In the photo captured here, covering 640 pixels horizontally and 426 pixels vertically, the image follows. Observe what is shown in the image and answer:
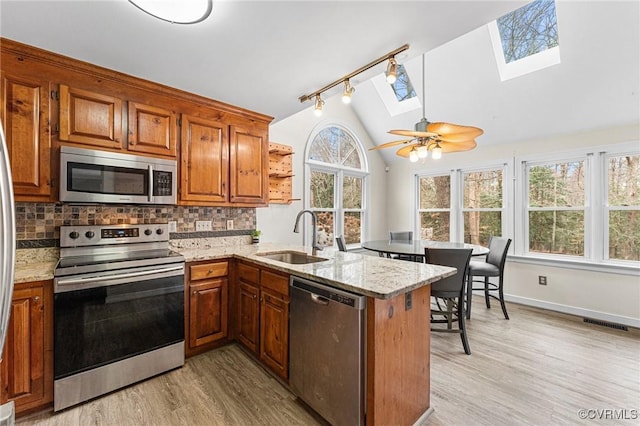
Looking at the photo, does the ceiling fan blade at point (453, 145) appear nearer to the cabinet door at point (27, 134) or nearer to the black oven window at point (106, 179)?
the black oven window at point (106, 179)

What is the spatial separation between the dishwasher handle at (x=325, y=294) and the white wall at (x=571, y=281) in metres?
3.64

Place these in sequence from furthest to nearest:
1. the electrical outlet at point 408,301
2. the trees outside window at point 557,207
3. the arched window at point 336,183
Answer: the arched window at point 336,183 < the trees outside window at point 557,207 < the electrical outlet at point 408,301

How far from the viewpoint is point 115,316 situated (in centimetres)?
199

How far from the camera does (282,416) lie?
179 cm

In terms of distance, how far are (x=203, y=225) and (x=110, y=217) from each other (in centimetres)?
81

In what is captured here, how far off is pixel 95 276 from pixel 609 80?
4998mm

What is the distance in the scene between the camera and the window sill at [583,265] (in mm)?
3209

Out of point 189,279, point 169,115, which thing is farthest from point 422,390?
point 169,115

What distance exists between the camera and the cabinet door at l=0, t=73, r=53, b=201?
192cm

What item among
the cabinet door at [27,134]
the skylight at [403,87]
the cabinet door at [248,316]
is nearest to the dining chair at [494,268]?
the cabinet door at [248,316]

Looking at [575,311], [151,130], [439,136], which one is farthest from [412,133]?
[575,311]

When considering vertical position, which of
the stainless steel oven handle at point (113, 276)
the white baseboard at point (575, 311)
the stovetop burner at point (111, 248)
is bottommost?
the white baseboard at point (575, 311)

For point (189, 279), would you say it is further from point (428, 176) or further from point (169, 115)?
point (428, 176)

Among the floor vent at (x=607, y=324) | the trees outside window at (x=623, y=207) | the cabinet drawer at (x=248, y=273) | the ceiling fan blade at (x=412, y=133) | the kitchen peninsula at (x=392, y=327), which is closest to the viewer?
the kitchen peninsula at (x=392, y=327)
